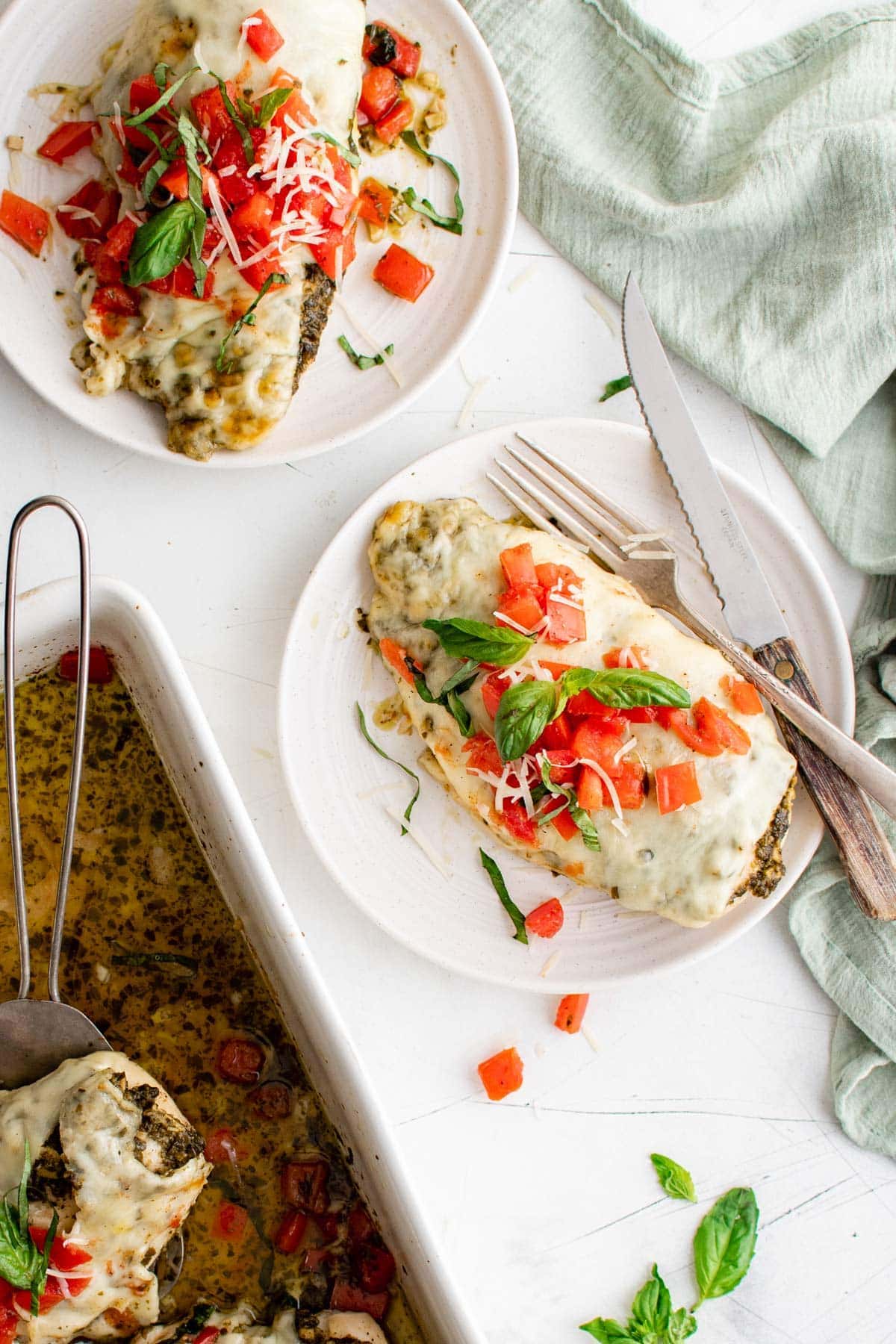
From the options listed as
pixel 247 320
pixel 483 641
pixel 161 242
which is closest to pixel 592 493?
pixel 483 641

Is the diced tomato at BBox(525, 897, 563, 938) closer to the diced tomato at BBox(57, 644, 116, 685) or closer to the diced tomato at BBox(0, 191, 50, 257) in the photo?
the diced tomato at BBox(57, 644, 116, 685)

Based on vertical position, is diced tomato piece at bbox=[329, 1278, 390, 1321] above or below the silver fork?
below

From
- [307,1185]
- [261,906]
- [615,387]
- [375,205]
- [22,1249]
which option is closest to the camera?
[22,1249]

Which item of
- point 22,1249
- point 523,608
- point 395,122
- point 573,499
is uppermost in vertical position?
point 395,122

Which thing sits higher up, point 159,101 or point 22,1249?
point 159,101

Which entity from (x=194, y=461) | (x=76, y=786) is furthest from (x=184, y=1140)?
(x=194, y=461)

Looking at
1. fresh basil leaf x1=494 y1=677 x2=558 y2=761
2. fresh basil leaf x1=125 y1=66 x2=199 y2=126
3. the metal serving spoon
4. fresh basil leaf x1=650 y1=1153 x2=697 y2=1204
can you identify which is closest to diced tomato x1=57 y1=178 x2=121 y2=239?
fresh basil leaf x1=125 y1=66 x2=199 y2=126

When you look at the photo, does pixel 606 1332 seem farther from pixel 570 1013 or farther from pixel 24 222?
pixel 24 222

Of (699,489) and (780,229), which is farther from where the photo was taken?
(780,229)
